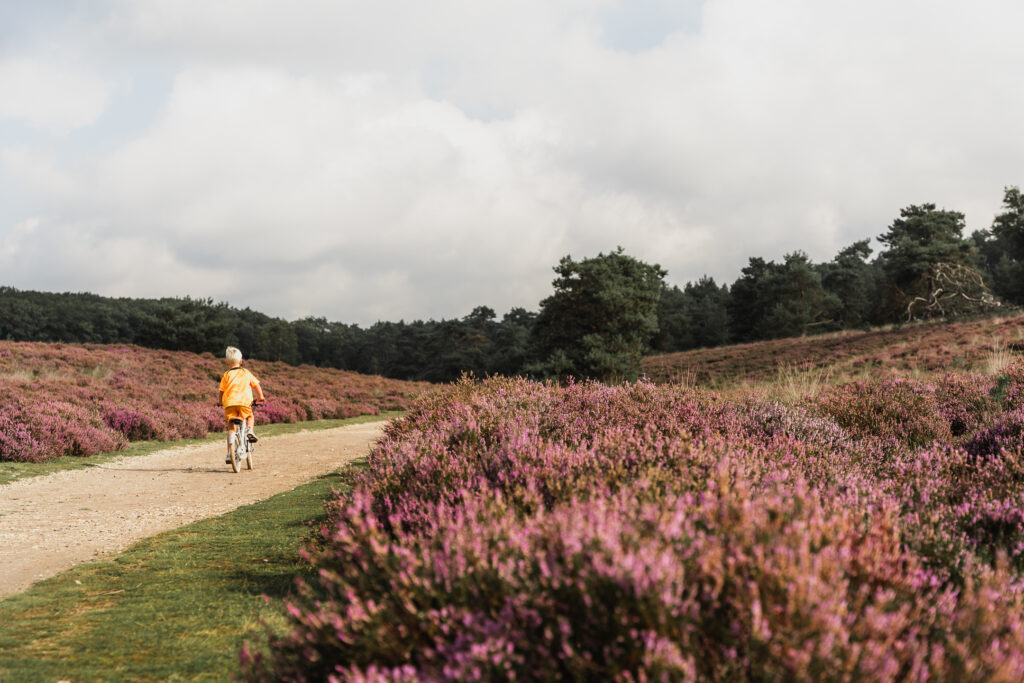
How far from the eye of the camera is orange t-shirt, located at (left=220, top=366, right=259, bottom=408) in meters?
11.7

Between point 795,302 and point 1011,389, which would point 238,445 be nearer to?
point 1011,389

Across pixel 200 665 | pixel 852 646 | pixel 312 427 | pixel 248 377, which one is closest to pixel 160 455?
pixel 248 377

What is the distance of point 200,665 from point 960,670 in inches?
137

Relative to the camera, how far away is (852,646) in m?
1.91

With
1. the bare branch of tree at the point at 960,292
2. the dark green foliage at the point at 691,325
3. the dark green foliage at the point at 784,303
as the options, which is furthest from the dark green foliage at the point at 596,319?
the dark green foliage at the point at 691,325

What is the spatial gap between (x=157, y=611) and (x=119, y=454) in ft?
36.3

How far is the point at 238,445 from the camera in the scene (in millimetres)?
11836

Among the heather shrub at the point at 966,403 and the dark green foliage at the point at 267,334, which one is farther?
the dark green foliage at the point at 267,334

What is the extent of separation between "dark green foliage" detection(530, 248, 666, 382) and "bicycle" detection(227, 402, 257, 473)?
22.8m

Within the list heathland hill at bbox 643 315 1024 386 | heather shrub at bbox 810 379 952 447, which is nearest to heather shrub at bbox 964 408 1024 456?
heather shrub at bbox 810 379 952 447

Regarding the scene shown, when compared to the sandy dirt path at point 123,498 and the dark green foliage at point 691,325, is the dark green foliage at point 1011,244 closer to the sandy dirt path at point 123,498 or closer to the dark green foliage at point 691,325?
the dark green foliage at point 691,325

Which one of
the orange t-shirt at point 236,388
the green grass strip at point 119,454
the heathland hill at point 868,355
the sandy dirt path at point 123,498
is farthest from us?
the heathland hill at point 868,355

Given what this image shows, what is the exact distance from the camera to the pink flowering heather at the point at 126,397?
12.9m

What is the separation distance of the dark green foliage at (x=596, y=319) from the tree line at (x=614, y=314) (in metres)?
0.08
